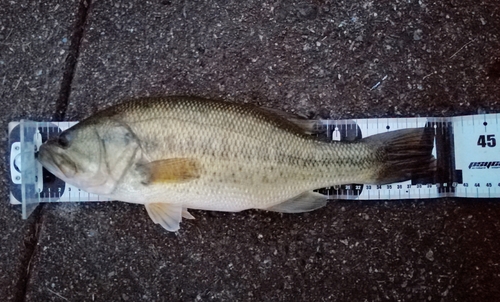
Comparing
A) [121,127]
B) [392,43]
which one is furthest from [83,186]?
[392,43]

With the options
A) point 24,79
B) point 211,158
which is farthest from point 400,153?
point 24,79

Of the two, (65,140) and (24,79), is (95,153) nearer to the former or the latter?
(65,140)

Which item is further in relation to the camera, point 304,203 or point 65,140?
point 304,203

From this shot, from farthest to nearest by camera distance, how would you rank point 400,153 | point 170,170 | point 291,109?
point 291,109 → point 400,153 → point 170,170

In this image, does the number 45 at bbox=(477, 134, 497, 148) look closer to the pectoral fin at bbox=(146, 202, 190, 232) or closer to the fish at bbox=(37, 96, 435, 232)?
the fish at bbox=(37, 96, 435, 232)

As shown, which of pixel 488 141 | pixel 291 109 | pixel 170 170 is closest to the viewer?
pixel 170 170

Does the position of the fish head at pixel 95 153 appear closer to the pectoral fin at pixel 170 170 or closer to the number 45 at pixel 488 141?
the pectoral fin at pixel 170 170
